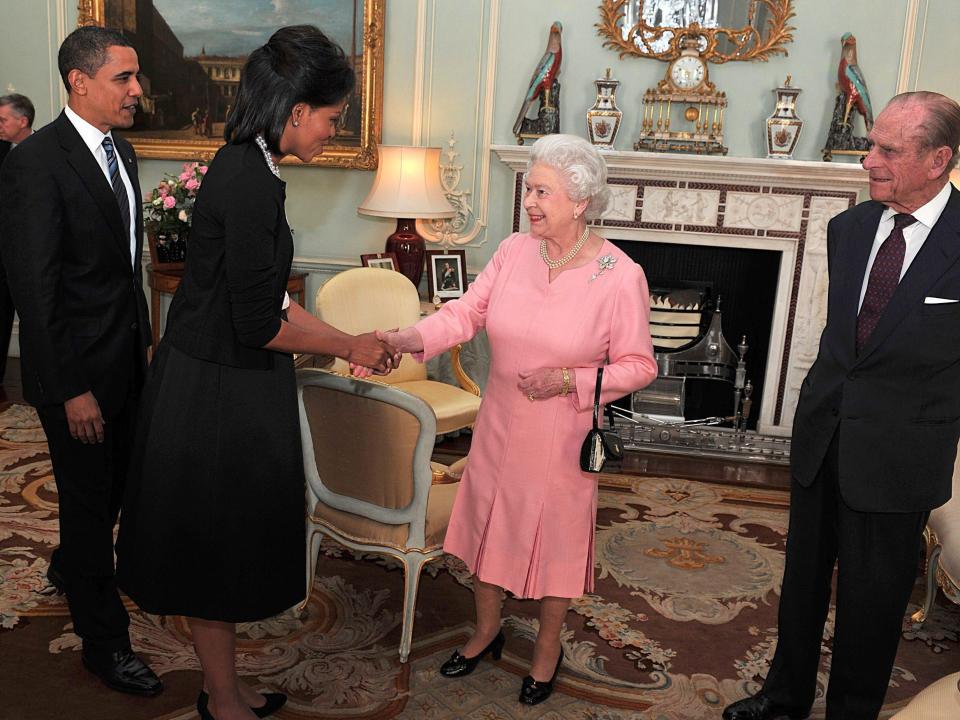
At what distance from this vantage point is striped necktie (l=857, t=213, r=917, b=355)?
2.23 m

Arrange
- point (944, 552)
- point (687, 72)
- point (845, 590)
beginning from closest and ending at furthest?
point (845, 590) < point (944, 552) < point (687, 72)

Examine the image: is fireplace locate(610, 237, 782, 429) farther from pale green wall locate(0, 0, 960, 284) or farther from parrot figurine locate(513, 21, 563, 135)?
parrot figurine locate(513, 21, 563, 135)

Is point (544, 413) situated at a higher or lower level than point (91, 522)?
higher

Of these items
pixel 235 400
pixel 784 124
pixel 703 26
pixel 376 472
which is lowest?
pixel 376 472

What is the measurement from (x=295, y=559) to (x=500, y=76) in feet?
12.7

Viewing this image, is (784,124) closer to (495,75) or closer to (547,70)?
(547,70)

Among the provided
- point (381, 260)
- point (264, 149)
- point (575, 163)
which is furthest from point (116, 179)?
point (381, 260)

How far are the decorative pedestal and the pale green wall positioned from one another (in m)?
0.18

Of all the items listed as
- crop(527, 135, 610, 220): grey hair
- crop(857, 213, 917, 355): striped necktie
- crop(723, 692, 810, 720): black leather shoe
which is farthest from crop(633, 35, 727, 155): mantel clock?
crop(723, 692, 810, 720): black leather shoe

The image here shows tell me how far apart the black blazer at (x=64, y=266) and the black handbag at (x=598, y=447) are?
134 centimetres

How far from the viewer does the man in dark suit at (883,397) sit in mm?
2164

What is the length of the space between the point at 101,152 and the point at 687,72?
367 centimetres

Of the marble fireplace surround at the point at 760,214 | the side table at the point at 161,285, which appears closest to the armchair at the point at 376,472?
the side table at the point at 161,285

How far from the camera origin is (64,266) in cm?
247
